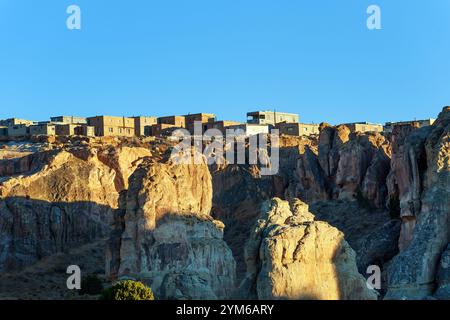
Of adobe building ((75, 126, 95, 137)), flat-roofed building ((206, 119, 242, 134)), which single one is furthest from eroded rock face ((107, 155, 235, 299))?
flat-roofed building ((206, 119, 242, 134))

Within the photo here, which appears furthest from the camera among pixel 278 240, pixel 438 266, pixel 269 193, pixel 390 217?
pixel 269 193

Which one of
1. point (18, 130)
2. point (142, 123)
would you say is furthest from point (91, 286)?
point (142, 123)

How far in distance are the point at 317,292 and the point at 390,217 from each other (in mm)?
33562

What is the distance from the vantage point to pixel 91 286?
65812 mm

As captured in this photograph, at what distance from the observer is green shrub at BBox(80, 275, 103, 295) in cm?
6544

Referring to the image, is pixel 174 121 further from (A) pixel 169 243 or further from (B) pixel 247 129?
(A) pixel 169 243

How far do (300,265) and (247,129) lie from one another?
8874 centimetres

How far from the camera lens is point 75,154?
95438 mm

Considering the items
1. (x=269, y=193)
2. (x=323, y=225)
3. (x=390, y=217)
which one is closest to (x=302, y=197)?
(x=269, y=193)

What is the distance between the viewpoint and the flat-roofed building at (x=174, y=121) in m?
135

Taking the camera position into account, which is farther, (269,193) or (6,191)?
(269,193)

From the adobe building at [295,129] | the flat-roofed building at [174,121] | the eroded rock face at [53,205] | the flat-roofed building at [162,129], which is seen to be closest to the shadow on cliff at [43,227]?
the eroded rock face at [53,205]

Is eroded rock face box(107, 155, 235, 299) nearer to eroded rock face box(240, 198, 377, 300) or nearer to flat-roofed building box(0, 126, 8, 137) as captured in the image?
eroded rock face box(240, 198, 377, 300)
